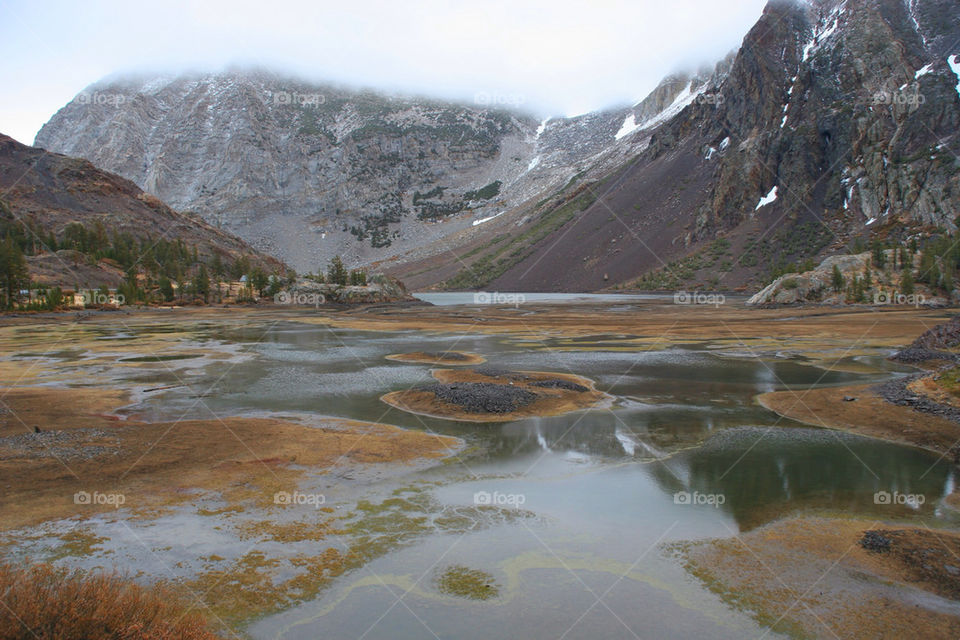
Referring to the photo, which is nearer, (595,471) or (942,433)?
(595,471)

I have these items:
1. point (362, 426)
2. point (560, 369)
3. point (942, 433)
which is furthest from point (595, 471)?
point (560, 369)

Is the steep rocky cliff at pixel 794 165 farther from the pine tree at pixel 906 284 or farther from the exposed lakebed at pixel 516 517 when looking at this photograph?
the exposed lakebed at pixel 516 517

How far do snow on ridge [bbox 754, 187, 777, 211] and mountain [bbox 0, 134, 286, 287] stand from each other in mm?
123598

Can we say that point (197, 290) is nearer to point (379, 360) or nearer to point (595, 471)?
point (379, 360)

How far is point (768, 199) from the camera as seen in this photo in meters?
145

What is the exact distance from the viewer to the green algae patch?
9312mm

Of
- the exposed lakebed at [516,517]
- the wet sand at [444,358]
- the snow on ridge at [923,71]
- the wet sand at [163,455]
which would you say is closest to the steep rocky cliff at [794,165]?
the snow on ridge at [923,71]

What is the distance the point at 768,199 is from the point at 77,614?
163 meters

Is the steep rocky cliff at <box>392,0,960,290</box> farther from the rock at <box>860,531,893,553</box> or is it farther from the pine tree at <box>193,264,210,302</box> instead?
the rock at <box>860,531,893,553</box>

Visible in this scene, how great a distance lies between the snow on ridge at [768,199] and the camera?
143875 mm

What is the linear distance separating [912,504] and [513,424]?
11.7 metres

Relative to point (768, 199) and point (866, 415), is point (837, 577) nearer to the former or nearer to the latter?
point (866, 415)


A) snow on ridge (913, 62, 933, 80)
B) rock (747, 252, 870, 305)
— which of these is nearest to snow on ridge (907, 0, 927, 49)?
snow on ridge (913, 62, 933, 80)

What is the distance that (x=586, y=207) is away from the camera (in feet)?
637
